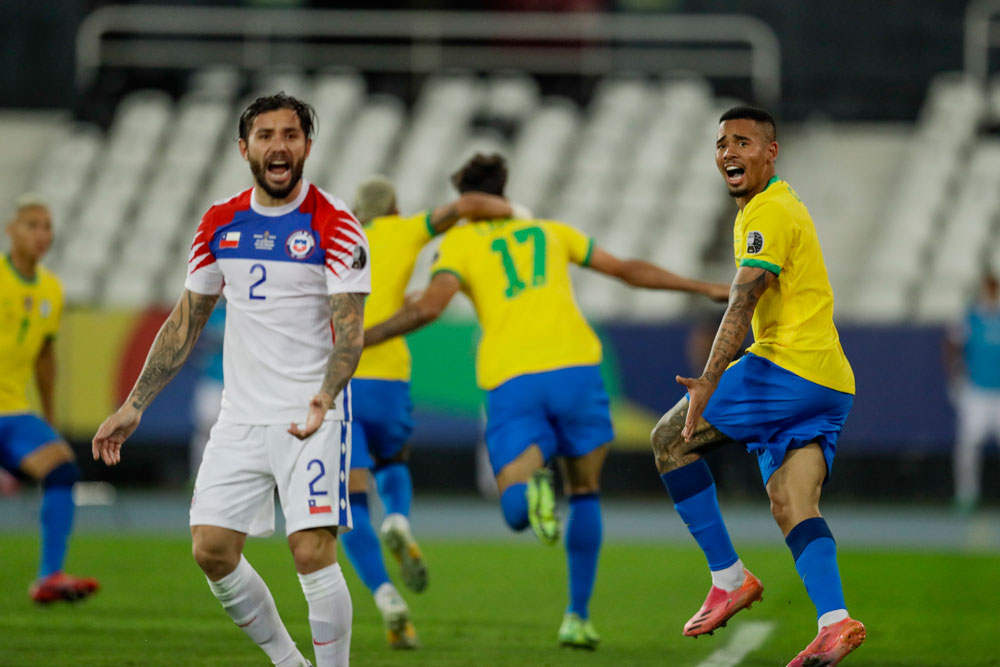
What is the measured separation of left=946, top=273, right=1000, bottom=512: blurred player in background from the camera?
16.6 m

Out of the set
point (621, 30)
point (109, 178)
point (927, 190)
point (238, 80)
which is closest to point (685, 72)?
point (621, 30)

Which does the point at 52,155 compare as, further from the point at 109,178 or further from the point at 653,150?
the point at 653,150

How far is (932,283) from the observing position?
61.7 ft

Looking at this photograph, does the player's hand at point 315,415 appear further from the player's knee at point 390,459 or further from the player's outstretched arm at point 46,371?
the player's outstretched arm at point 46,371

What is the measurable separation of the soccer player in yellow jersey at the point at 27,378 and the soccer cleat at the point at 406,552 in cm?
233

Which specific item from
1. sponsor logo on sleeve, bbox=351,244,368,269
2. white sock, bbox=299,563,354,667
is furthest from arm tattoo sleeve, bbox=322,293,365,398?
white sock, bbox=299,563,354,667

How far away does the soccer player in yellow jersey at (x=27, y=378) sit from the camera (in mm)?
9352

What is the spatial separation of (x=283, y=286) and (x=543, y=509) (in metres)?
2.04

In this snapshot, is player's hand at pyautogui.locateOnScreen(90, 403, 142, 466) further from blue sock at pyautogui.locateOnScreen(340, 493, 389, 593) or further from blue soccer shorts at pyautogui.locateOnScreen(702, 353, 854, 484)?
blue soccer shorts at pyautogui.locateOnScreen(702, 353, 854, 484)

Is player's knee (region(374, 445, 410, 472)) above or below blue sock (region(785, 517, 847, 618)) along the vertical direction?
above

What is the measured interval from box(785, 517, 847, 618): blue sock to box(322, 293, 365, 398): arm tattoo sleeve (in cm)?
194

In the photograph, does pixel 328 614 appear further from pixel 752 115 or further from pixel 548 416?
pixel 752 115

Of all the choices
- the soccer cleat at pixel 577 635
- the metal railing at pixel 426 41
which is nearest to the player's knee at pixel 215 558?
the soccer cleat at pixel 577 635

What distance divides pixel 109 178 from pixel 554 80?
21.7 ft
